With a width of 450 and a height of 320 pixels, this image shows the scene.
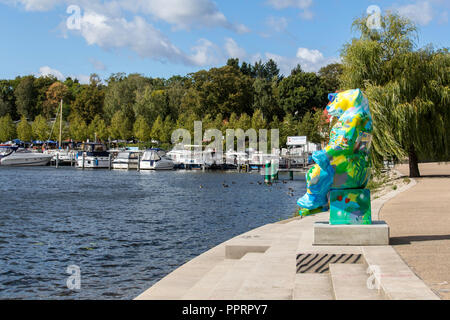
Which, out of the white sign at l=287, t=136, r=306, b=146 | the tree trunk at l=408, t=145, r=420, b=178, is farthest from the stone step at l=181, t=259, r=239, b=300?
the white sign at l=287, t=136, r=306, b=146

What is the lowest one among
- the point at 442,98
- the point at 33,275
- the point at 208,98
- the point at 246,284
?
the point at 33,275

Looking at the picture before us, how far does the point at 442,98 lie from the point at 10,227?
1003 inches

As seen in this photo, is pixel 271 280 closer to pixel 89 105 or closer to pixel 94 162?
pixel 94 162

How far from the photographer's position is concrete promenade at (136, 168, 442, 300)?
792cm

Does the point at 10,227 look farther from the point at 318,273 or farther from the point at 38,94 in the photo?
the point at 38,94

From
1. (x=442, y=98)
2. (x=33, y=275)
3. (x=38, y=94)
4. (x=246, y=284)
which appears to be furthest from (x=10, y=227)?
(x=38, y=94)

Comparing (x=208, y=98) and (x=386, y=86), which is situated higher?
(x=208, y=98)

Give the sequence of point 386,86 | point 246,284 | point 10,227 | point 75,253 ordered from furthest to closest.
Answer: point 386,86 → point 10,227 → point 75,253 → point 246,284

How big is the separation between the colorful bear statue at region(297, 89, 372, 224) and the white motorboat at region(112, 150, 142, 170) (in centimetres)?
7617

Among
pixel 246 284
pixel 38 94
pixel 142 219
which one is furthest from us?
pixel 38 94

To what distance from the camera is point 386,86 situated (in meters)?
32.4

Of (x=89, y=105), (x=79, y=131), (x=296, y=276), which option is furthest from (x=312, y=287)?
(x=89, y=105)

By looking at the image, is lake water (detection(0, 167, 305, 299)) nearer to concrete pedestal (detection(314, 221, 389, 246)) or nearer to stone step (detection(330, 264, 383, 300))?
concrete pedestal (detection(314, 221, 389, 246))
